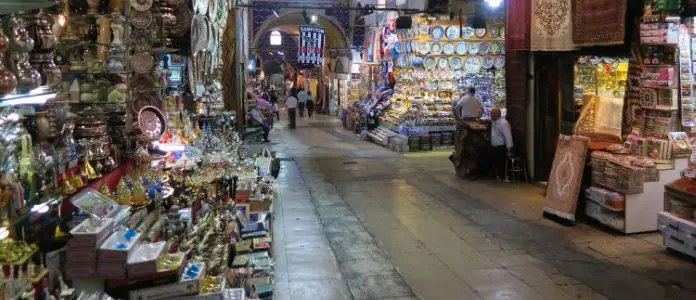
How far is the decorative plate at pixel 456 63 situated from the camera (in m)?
15.2

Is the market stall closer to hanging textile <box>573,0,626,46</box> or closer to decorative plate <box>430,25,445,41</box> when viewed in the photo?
decorative plate <box>430,25,445,41</box>

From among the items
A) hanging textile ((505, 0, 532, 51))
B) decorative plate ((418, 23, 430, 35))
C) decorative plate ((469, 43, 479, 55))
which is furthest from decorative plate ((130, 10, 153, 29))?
decorative plate ((469, 43, 479, 55))

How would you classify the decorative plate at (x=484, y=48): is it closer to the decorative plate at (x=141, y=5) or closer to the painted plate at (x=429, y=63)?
the painted plate at (x=429, y=63)

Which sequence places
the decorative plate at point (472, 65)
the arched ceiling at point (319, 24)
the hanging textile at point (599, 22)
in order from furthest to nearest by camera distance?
the arched ceiling at point (319, 24)
the decorative plate at point (472, 65)
the hanging textile at point (599, 22)

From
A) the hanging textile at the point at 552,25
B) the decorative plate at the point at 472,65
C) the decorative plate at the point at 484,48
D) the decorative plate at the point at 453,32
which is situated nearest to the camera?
the hanging textile at the point at 552,25

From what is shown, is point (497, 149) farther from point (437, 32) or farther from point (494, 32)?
point (494, 32)

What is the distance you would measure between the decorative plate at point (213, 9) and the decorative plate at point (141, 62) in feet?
9.07

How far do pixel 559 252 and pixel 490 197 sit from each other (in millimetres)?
2776

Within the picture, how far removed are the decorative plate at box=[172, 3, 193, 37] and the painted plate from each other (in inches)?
387

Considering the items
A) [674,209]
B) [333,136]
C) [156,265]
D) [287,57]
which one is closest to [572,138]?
[674,209]

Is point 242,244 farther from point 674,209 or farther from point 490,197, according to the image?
point 490,197

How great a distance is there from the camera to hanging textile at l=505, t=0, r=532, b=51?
27.5 feet

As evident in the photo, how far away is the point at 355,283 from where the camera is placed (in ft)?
16.2

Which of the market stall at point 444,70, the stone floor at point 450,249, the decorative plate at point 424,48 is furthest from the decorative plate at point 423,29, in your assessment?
the stone floor at point 450,249
